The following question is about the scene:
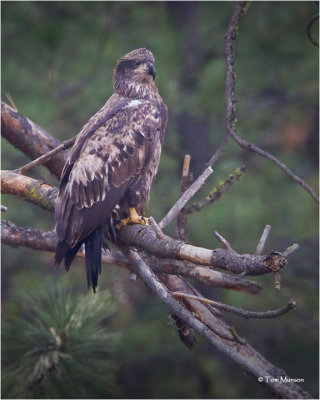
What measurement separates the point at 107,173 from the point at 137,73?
0.92 meters

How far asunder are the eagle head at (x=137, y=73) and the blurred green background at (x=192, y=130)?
165 cm

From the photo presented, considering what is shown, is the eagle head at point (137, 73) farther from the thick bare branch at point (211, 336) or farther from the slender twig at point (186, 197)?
the thick bare branch at point (211, 336)

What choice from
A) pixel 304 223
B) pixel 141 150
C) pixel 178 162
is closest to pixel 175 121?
pixel 178 162

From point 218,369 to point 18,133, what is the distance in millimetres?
4127

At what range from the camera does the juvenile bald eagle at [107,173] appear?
3697 millimetres

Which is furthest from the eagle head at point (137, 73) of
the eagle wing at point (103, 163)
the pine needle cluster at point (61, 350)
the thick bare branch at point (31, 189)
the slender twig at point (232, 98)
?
the pine needle cluster at point (61, 350)

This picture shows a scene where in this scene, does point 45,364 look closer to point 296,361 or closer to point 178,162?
point 178,162

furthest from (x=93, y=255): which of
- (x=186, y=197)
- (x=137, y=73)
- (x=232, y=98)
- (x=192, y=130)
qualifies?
(x=192, y=130)

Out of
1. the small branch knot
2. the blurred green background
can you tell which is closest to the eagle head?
the blurred green background

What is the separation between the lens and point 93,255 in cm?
373

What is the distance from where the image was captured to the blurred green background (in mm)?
6551

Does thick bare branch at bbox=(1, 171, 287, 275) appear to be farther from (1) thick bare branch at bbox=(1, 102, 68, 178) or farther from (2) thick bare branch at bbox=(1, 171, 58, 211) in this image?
(1) thick bare branch at bbox=(1, 102, 68, 178)

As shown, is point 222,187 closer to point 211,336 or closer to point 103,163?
point 103,163

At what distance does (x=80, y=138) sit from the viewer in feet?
13.1
